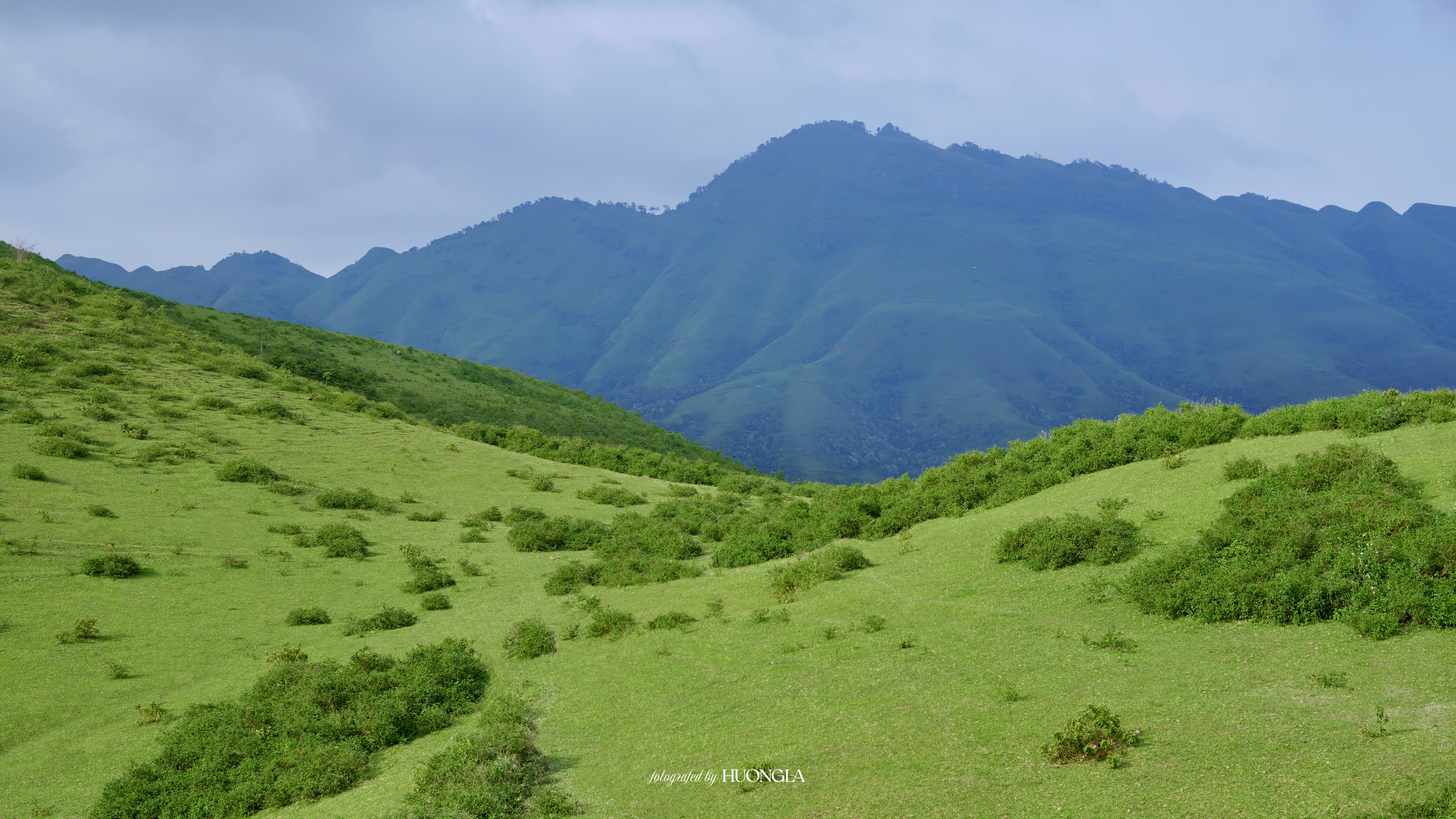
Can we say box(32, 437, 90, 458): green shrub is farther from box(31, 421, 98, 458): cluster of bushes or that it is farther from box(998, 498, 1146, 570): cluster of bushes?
box(998, 498, 1146, 570): cluster of bushes

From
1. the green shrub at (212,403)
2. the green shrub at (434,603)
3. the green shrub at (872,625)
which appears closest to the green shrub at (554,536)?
the green shrub at (434,603)

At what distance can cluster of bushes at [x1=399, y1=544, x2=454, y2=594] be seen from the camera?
68.3ft

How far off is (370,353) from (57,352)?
25.3 metres

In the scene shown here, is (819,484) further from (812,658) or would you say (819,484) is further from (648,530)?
(812,658)

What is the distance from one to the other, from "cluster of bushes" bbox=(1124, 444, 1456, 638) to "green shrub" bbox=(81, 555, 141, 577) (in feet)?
77.2

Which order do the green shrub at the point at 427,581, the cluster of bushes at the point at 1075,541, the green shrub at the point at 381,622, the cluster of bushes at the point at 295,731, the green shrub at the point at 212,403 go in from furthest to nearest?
1. the green shrub at the point at 212,403
2. the green shrub at the point at 427,581
3. the green shrub at the point at 381,622
4. the cluster of bushes at the point at 1075,541
5. the cluster of bushes at the point at 295,731

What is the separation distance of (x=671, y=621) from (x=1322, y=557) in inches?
479

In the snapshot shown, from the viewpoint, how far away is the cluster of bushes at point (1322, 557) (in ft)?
31.7

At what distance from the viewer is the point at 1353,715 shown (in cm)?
783

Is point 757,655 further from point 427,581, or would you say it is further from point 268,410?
Answer: point 268,410

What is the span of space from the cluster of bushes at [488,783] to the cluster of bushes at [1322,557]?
1014cm

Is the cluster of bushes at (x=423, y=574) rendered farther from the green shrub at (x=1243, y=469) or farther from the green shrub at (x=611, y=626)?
the green shrub at (x=1243, y=469)

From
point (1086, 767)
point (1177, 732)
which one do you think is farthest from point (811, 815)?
point (1177, 732)

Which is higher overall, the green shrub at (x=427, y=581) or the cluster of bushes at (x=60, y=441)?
the cluster of bushes at (x=60, y=441)
